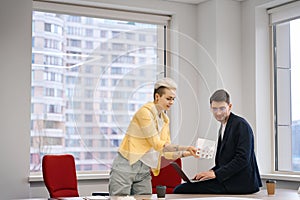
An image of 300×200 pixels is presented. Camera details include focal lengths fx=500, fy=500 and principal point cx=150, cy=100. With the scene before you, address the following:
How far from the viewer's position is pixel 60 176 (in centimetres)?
428

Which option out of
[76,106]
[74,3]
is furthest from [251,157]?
[74,3]

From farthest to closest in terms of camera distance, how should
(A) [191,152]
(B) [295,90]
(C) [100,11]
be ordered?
(C) [100,11], (B) [295,90], (A) [191,152]

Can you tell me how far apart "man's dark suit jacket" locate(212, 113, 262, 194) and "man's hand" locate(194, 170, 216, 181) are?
4 cm

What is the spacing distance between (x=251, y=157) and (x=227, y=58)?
2.00 m

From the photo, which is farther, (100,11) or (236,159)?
(100,11)

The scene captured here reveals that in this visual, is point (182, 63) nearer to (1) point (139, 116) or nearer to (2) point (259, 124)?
(1) point (139, 116)

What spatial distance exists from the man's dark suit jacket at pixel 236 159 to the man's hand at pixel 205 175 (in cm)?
4

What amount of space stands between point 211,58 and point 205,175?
1.09m

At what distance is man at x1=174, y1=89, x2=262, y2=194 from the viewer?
320cm

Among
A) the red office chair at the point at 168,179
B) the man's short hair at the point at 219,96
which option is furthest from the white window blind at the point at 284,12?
the man's short hair at the point at 219,96

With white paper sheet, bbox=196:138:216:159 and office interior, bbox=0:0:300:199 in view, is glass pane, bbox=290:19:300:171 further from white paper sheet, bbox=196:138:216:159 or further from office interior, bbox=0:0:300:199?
white paper sheet, bbox=196:138:216:159

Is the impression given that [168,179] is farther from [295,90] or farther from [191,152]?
[191,152]

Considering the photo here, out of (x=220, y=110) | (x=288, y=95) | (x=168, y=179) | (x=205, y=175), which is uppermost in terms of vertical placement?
(x=288, y=95)

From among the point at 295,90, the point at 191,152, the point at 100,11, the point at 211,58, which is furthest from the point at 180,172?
the point at 100,11
